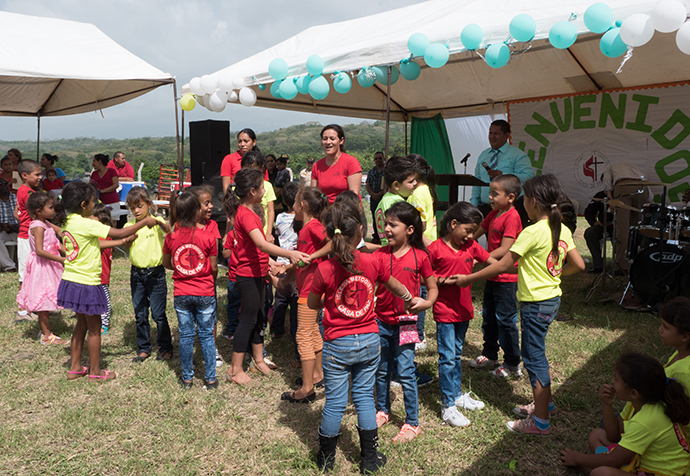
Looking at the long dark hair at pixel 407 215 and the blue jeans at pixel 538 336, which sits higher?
the long dark hair at pixel 407 215

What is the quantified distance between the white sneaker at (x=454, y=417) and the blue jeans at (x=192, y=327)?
65.5 inches

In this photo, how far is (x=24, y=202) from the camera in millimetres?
5789

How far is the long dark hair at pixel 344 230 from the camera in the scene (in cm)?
230

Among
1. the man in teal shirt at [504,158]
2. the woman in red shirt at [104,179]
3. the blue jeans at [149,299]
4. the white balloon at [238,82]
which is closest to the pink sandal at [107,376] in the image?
the blue jeans at [149,299]

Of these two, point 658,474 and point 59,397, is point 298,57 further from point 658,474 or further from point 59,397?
point 658,474

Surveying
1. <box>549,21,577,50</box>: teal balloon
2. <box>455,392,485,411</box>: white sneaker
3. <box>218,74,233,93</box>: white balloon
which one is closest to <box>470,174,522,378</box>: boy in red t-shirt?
<box>455,392,485,411</box>: white sneaker

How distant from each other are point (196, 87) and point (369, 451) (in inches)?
→ 213

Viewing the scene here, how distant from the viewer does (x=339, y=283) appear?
2396 mm

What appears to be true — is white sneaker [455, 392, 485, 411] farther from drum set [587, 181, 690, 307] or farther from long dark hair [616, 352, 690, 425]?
drum set [587, 181, 690, 307]

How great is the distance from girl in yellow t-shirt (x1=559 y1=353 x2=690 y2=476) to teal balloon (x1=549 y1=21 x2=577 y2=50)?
2612 millimetres

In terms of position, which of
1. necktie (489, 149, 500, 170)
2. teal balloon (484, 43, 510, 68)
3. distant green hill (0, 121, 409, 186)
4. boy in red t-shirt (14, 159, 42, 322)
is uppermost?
distant green hill (0, 121, 409, 186)

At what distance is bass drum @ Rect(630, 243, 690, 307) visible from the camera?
16.1ft

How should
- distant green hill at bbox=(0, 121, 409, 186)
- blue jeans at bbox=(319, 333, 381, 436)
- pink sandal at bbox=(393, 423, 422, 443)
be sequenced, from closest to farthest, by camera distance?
blue jeans at bbox=(319, 333, 381, 436) → pink sandal at bbox=(393, 423, 422, 443) → distant green hill at bbox=(0, 121, 409, 186)

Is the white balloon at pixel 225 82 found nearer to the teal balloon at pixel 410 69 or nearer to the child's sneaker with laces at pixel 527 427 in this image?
the teal balloon at pixel 410 69
